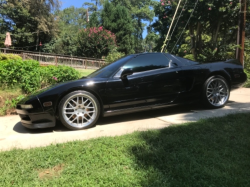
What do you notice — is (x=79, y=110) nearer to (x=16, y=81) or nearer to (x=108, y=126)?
(x=108, y=126)

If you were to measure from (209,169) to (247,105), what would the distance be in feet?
10.5

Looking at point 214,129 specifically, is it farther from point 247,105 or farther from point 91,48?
point 91,48

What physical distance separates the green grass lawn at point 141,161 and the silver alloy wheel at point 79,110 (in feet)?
2.68

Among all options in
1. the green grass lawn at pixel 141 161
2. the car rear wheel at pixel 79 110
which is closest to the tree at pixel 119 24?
the car rear wheel at pixel 79 110

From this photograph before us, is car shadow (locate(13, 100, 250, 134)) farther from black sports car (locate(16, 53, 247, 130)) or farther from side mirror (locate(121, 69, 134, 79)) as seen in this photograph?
side mirror (locate(121, 69, 134, 79))

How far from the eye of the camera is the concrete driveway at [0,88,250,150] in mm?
3097

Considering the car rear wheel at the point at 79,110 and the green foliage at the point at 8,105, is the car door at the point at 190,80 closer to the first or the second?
the car rear wheel at the point at 79,110

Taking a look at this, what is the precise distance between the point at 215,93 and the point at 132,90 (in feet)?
6.08

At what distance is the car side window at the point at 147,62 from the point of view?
393 cm

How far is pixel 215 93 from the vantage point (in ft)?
14.5

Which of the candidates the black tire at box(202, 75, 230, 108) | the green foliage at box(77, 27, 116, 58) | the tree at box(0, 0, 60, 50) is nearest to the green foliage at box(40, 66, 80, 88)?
the black tire at box(202, 75, 230, 108)

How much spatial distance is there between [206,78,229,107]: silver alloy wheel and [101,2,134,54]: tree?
27864mm

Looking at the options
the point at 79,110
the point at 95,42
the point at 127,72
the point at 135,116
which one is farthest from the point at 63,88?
the point at 95,42

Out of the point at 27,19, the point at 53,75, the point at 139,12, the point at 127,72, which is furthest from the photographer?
the point at 139,12
